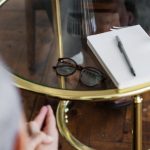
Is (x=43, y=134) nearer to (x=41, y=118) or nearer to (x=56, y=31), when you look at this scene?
(x=41, y=118)

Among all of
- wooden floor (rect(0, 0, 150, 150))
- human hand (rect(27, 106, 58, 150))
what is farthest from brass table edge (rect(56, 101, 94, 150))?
human hand (rect(27, 106, 58, 150))

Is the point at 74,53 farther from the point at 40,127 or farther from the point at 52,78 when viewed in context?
the point at 40,127

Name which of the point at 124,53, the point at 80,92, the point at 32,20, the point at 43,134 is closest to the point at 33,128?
the point at 43,134

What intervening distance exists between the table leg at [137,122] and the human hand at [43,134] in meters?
0.19

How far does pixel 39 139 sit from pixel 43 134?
3 cm

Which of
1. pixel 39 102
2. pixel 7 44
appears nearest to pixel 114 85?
pixel 7 44

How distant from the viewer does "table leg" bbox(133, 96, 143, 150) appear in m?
0.84

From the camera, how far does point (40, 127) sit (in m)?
0.79

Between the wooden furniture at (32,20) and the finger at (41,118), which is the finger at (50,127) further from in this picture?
the wooden furniture at (32,20)

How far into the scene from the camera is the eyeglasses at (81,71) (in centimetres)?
82

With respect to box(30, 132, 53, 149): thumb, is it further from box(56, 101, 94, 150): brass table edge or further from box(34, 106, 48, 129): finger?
box(56, 101, 94, 150): brass table edge

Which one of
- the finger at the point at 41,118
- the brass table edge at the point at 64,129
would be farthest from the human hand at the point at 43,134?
the brass table edge at the point at 64,129

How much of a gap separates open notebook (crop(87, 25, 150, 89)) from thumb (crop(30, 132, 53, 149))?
0.58 ft

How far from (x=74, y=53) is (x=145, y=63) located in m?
0.17
